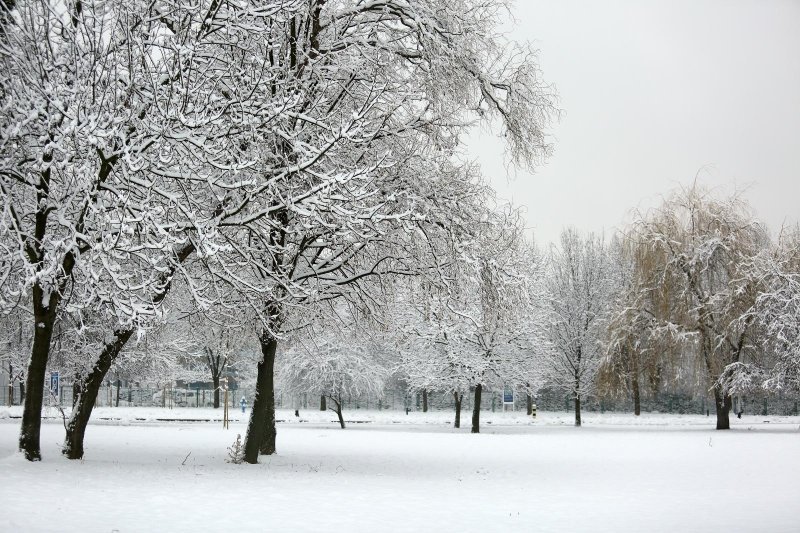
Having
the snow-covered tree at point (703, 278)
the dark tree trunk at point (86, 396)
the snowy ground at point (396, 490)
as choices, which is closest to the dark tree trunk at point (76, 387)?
the dark tree trunk at point (86, 396)

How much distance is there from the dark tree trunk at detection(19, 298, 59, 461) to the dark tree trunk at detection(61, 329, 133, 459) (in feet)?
5.47

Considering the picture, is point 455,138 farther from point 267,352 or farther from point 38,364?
point 38,364

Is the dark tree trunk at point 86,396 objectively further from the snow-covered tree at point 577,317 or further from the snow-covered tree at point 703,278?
the snow-covered tree at point 577,317

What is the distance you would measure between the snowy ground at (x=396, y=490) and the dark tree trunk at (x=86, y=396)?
1.41 feet

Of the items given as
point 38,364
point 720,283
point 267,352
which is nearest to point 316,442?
point 267,352

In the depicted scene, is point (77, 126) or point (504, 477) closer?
point (77, 126)

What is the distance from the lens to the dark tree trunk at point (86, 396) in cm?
1432

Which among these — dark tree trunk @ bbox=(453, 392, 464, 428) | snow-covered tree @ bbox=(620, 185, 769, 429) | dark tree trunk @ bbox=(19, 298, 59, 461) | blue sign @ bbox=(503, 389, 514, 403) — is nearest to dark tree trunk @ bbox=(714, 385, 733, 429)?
snow-covered tree @ bbox=(620, 185, 769, 429)

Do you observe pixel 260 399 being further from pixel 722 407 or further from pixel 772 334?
pixel 722 407

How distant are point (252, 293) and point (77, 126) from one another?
16.3ft

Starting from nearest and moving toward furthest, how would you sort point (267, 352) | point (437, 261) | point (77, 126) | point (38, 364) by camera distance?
1. point (77, 126)
2. point (38, 364)
3. point (437, 261)
4. point (267, 352)

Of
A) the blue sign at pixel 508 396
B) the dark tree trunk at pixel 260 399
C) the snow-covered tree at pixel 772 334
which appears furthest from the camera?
the blue sign at pixel 508 396

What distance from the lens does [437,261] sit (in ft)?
48.5

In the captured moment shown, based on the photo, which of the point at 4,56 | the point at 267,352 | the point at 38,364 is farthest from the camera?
the point at 267,352
